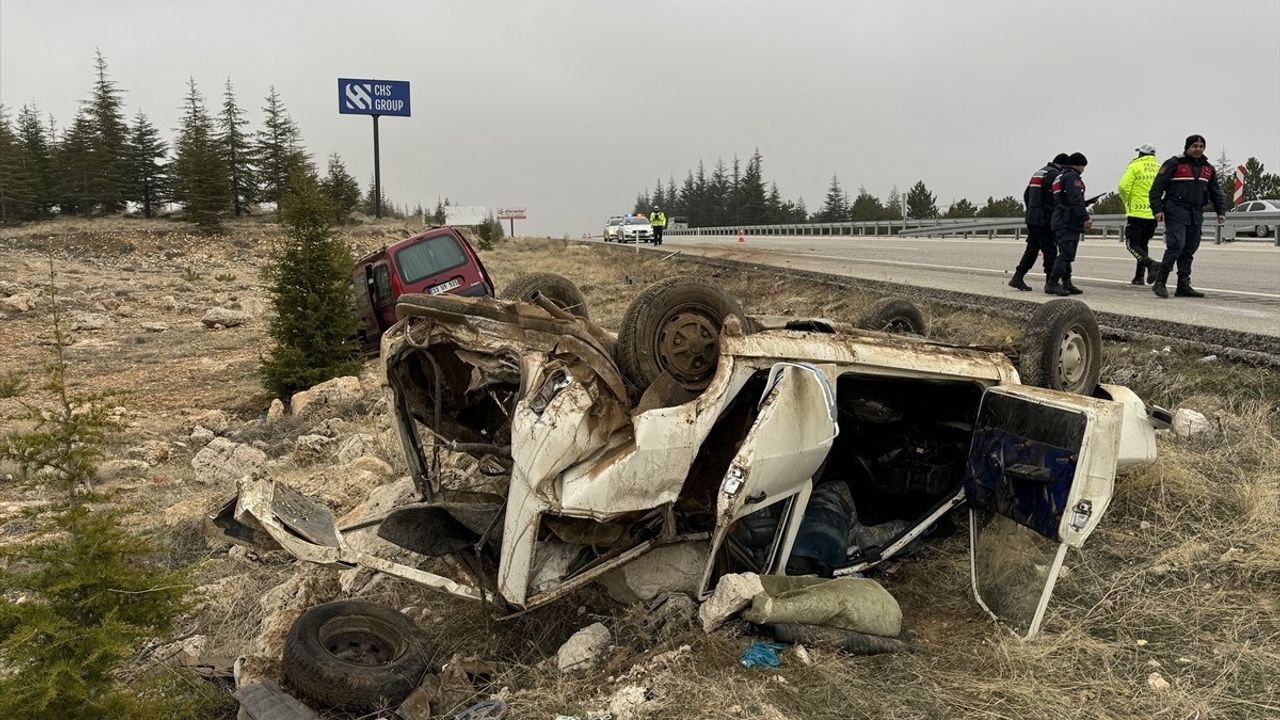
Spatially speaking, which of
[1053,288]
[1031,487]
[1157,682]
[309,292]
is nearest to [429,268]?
[309,292]

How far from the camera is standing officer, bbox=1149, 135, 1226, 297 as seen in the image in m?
8.45

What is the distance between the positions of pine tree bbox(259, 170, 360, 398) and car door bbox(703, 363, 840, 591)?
8491mm

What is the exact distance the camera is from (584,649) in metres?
3.25

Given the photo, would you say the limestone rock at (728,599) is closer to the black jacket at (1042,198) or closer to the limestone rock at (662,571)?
the limestone rock at (662,571)

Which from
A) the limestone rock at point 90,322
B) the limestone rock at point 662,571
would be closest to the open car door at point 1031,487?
the limestone rock at point 662,571

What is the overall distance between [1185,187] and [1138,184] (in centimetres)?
162

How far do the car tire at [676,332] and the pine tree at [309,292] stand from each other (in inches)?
314

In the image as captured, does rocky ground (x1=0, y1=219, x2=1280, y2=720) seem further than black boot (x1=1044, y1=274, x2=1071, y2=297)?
No

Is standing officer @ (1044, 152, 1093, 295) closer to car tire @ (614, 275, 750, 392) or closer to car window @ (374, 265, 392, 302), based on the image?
car tire @ (614, 275, 750, 392)

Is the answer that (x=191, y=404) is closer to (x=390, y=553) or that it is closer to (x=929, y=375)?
(x=390, y=553)

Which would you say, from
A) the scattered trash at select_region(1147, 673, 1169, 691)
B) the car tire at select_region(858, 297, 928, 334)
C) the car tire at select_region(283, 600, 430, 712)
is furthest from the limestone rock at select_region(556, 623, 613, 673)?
the car tire at select_region(858, 297, 928, 334)

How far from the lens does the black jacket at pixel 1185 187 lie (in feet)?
27.7

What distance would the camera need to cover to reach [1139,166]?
1002cm

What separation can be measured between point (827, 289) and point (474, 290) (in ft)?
15.2
